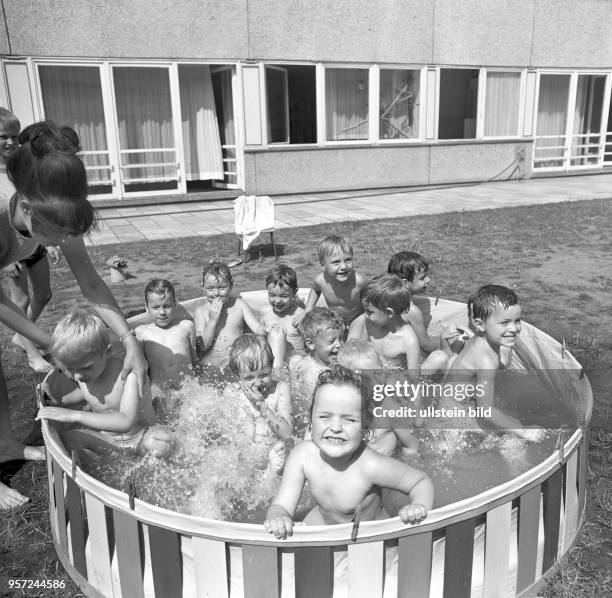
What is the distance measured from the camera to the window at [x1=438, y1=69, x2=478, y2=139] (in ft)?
60.8

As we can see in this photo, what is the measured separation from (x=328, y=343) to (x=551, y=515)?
1800 millimetres

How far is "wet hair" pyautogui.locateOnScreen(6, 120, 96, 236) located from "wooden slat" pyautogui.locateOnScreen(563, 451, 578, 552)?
2199mm

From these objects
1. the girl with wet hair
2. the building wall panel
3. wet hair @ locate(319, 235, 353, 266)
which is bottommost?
wet hair @ locate(319, 235, 353, 266)

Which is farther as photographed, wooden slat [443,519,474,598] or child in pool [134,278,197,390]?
child in pool [134,278,197,390]

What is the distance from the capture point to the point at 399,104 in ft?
50.1

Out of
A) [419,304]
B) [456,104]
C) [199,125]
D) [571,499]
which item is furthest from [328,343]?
[456,104]

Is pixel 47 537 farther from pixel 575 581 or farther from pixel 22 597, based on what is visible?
pixel 575 581

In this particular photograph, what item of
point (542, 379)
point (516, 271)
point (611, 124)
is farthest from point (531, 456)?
point (611, 124)

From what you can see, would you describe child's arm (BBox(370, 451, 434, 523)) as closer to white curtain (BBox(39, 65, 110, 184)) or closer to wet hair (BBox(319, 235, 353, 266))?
wet hair (BBox(319, 235, 353, 266))

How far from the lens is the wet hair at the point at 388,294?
148 inches

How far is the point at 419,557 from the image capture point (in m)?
2.09

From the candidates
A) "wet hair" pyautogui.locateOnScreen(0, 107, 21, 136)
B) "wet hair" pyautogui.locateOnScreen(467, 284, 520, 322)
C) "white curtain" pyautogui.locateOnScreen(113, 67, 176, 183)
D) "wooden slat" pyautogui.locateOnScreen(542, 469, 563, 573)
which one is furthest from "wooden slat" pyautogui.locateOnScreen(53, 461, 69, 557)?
"white curtain" pyautogui.locateOnScreen(113, 67, 176, 183)

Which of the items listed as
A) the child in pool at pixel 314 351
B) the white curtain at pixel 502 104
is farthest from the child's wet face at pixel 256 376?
the white curtain at pixel 502 104

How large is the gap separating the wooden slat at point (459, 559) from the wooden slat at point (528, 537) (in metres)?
0.23
